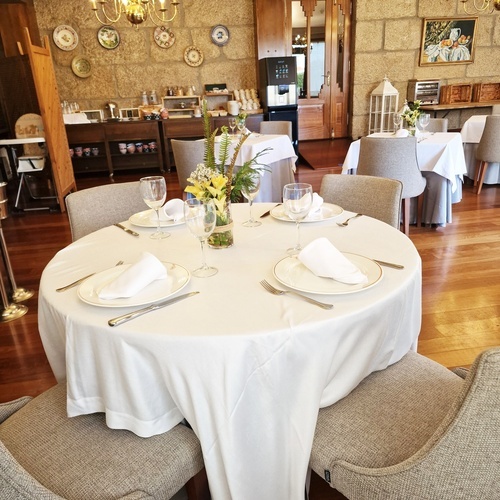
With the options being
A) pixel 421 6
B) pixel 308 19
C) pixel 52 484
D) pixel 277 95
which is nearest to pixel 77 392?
pixel 52 484

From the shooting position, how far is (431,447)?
78cm

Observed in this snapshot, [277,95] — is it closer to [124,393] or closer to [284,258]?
[284,258]

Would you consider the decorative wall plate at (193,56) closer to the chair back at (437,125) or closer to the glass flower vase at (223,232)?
the chair back at (437,125)

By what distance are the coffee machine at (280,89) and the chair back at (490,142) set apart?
9.57 feet

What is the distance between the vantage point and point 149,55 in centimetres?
722

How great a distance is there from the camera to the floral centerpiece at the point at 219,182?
129cm

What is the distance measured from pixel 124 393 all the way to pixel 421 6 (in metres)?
8.82

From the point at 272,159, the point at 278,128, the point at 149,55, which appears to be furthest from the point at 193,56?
the point at 272,159

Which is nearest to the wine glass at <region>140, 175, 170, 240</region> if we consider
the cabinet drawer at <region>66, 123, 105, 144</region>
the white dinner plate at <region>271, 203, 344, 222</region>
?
the white dinner plate at <region>271, 203, 344, 222</region>

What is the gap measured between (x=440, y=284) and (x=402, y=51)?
657cm

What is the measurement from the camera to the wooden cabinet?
21.6 feet

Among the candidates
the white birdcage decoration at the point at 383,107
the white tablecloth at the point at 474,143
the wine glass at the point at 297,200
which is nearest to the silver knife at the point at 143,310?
the wine glass at the point at 297,200

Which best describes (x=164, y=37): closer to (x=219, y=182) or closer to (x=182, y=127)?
(x=182, y=127)

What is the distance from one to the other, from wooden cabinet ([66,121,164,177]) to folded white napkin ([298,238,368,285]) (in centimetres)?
600
